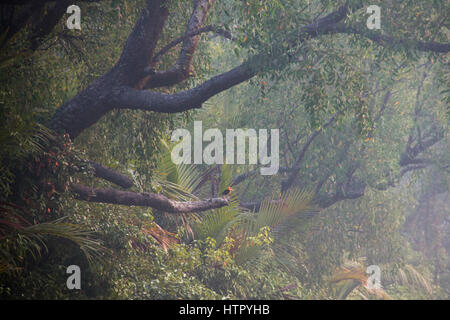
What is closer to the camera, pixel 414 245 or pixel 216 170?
pixel 216 170

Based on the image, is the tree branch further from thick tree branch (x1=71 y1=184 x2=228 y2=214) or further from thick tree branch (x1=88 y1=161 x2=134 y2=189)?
thick tree branch (x1=71 y1=184 x2=228 y2=214)

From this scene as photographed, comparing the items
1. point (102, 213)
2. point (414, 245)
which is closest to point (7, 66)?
point (102, 213)

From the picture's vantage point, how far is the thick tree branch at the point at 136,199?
291 inches

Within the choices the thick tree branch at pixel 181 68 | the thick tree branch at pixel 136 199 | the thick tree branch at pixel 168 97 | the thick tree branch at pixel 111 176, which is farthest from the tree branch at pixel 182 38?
the thick tree branch at pixel 136 199

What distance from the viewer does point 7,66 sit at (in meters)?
5.93

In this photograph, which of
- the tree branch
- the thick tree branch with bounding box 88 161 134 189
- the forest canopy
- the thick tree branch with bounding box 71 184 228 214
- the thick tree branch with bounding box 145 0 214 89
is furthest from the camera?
the tree branch

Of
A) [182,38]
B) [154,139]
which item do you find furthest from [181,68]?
[154,139]

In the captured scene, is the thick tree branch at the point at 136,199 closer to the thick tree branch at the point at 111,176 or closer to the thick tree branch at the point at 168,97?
the thick tree branch at the point at 111,176

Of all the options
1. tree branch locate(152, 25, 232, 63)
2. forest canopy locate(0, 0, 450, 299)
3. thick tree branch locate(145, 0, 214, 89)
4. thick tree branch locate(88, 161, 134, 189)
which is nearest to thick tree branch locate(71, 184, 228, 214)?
forest canopy locate(0, 0, 450, 299)

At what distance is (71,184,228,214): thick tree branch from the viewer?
738cm

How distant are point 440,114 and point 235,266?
26.5 ft

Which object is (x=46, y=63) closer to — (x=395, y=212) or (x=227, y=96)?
(x=227, y=96)
